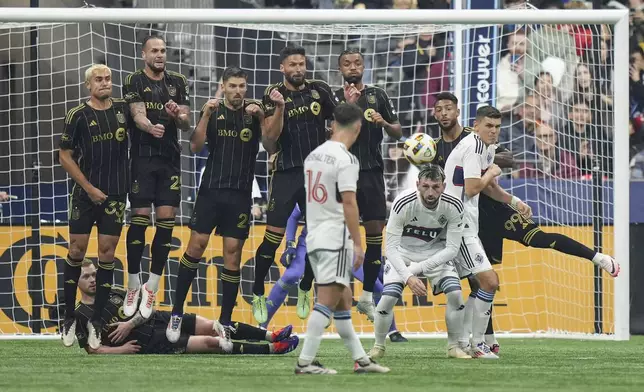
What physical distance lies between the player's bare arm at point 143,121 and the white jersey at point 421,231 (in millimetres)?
2503

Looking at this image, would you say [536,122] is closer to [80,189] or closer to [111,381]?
[80,189]

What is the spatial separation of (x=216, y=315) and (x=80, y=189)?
3.37 metres

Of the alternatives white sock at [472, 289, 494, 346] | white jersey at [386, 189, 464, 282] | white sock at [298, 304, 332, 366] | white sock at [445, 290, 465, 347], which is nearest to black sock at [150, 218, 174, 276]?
white jersey at [386, 189, 464, 282]

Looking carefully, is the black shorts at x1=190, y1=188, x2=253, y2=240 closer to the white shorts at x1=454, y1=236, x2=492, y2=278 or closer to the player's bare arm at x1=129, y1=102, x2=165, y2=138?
the player's bare arm at x1=129, y1=102, x2=165, y2=138

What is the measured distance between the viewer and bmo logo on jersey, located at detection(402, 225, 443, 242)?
10.3 meters

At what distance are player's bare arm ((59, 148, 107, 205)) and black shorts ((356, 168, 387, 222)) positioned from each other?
7.80 feet

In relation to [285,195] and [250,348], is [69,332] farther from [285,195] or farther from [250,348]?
[285,195]

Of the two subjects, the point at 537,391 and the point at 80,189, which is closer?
the point at 537,391

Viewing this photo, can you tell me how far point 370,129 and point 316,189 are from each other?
3498 millimetres

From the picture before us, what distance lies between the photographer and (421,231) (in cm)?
1032

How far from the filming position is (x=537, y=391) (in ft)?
25.6

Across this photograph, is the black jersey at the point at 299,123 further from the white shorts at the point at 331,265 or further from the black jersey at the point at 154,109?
the white shorts at the point at 331,265

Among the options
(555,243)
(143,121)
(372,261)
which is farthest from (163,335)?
(555,243)

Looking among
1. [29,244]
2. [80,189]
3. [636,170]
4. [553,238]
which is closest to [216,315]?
[29,244]
